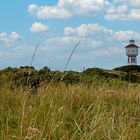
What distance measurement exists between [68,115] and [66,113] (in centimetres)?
5

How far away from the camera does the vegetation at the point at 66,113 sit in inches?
199

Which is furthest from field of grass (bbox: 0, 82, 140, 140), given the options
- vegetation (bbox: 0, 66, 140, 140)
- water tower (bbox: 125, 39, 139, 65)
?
water tower (bbox: 125, 39, 139, 65)

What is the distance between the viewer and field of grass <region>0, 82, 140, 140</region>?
5.00 meters

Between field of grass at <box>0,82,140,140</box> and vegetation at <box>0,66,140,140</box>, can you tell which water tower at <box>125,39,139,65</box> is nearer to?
vegetation at <box>0,66,140,140</box>

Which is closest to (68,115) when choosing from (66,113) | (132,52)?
(66,113)

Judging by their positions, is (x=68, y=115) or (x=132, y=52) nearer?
(x=68, y=115)

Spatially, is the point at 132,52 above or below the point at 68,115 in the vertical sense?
above

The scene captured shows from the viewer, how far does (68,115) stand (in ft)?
24.5

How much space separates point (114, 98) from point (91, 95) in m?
0.73

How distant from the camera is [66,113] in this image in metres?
7.45

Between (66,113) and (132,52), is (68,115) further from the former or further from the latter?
(132,52)

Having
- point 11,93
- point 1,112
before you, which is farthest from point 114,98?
point 1,112

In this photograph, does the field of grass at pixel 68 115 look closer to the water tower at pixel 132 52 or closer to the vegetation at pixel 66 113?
the vegetation at pixel 66 113

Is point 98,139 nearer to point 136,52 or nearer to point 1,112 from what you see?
point 1,112
